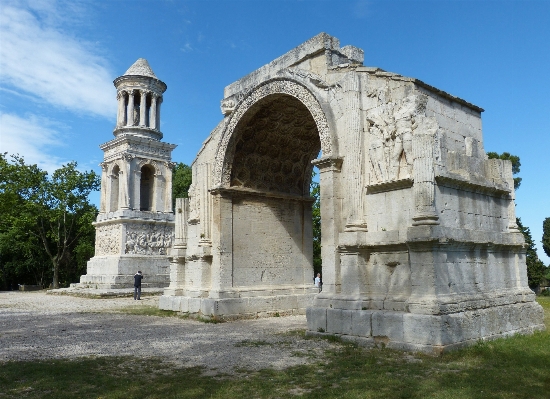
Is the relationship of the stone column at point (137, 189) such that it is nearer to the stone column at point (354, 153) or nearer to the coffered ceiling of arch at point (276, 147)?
the coffered ceiling of arch at point (276, 147)

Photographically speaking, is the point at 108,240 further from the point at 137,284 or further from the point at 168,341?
the point at 168,341

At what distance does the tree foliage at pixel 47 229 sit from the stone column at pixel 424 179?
25198 millimetres

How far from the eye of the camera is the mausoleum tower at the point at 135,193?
2336cm

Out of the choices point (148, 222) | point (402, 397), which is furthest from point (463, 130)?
point (148, 222)

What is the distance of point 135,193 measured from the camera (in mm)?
24109

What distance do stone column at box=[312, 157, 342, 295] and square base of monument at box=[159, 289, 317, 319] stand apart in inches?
142

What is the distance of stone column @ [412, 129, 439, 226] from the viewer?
7.82 m

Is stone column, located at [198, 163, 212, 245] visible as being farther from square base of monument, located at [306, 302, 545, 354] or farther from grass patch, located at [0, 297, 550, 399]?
grass patch, located at [0, 297, 550, 399]

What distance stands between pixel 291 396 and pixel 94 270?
21570mm

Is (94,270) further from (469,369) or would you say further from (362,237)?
(469,369)

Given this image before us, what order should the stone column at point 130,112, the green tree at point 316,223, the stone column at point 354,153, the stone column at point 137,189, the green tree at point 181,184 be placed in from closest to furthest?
1. the stone column at point 354,153
2. the stone column at point 137,189
3. the stone column at point 130,112
4. the green tree at point 316,223
5. the green tree at point 181,184

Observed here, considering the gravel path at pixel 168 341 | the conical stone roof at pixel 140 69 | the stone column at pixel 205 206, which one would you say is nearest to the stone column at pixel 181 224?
the stone column at pixel 205 206

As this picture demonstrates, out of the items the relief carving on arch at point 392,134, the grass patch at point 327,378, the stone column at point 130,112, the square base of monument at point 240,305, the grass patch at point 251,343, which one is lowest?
the grass patch at point 251,343

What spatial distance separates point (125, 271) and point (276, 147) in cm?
1249
